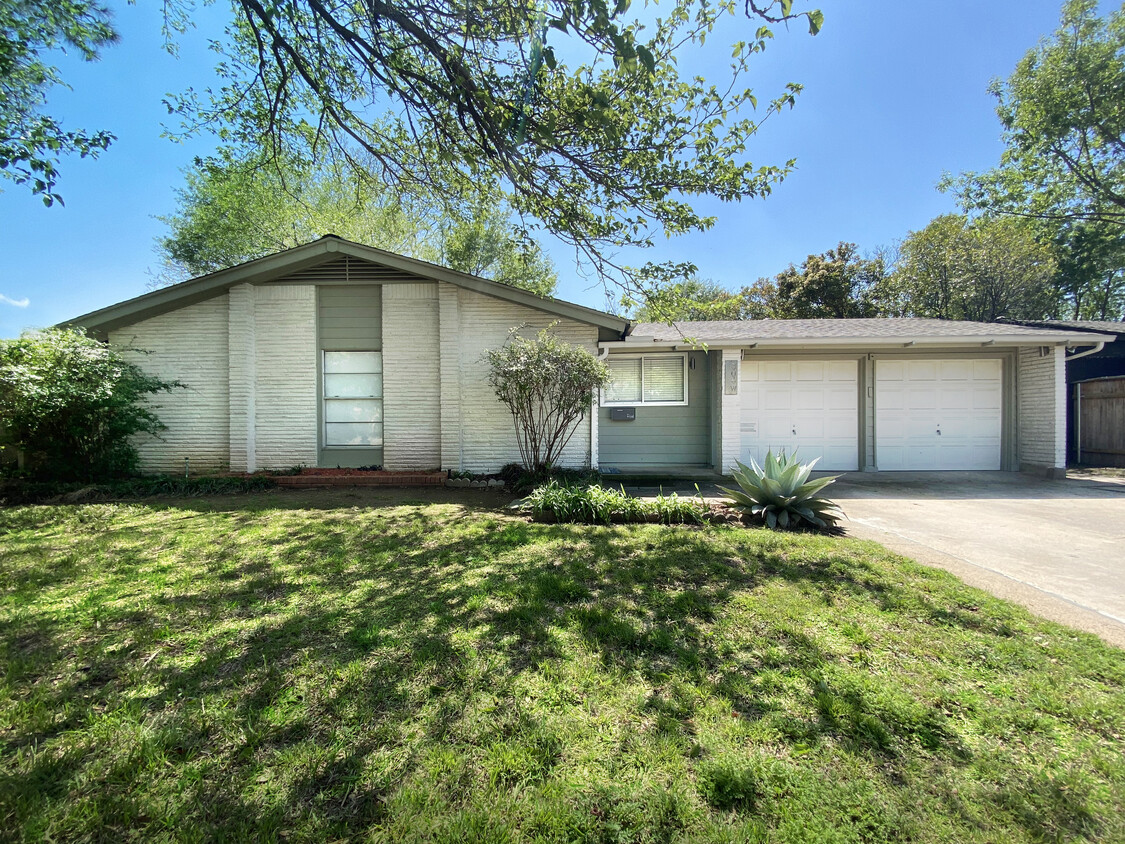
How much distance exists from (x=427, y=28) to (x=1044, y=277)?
26.3 meters

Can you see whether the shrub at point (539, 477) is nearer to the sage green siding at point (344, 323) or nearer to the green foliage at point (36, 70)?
the sage green siding at point (344, 323)

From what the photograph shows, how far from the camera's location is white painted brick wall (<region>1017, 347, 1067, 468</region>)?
884cm

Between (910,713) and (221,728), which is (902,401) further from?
(221,728)

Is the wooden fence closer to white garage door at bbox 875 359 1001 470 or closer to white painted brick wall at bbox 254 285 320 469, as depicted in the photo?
white garage door at bbox 875 359 1001 470

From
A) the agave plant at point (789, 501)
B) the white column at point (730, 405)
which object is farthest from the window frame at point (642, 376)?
the agave plant at point (789, 501)

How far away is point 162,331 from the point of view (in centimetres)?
846

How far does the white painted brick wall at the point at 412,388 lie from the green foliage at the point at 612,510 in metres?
3.69

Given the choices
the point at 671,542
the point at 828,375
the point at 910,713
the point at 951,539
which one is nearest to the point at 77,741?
the point at 910,713

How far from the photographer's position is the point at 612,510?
561cm

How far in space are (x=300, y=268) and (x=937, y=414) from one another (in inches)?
529

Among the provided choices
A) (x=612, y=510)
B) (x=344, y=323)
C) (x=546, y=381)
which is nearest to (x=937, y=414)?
(x=612, y=510)

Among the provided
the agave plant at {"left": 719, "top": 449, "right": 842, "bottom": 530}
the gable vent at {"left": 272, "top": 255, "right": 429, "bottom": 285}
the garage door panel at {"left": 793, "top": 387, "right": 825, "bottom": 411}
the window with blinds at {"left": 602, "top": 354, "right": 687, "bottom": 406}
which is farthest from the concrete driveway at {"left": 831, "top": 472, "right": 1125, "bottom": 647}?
the gable vent at {"left": 272, "top": 255, "right": 429, "bottom": 285}

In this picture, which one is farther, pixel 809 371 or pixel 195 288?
pixel 809 371

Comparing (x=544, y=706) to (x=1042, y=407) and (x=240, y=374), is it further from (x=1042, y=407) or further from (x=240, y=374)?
(x=1042, y=407)
